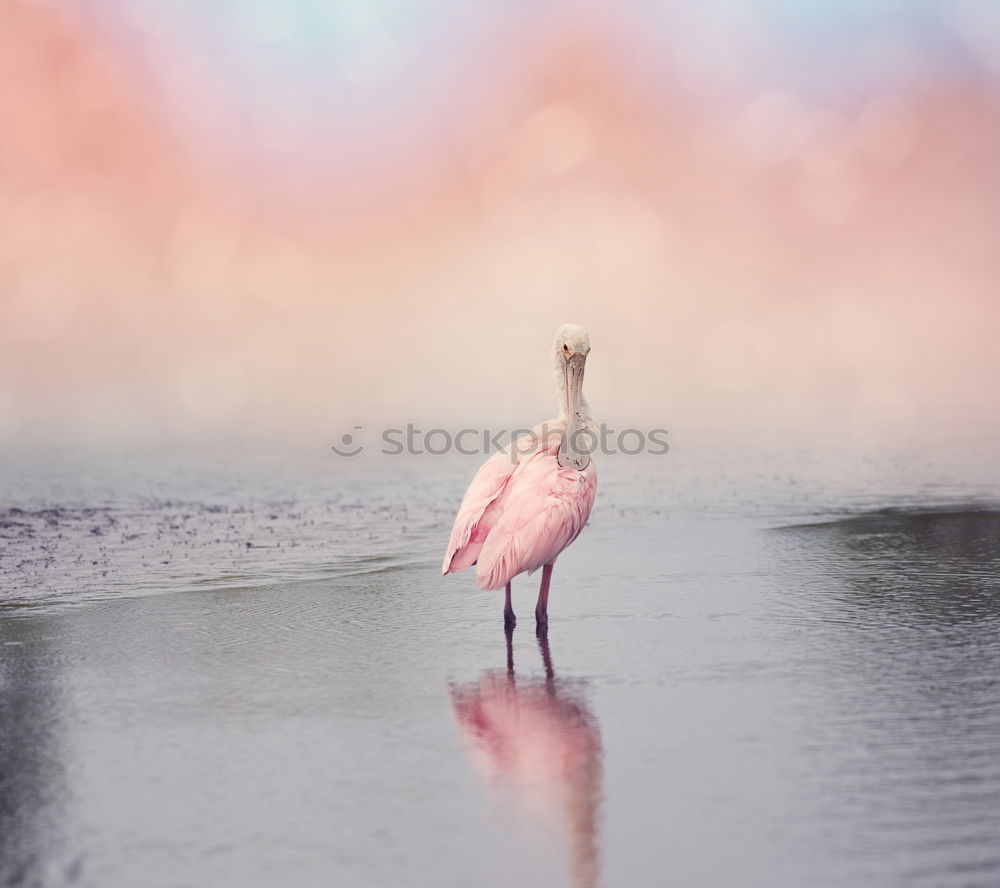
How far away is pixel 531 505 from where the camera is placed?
7.61 m

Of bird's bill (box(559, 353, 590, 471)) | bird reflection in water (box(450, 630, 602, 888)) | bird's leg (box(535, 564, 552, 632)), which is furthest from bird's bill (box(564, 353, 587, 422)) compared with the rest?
bird reflection in water (box(450, 630, 602, 888))

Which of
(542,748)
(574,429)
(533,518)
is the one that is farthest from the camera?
(574,429)

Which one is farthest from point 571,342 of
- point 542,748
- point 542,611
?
point 542,748

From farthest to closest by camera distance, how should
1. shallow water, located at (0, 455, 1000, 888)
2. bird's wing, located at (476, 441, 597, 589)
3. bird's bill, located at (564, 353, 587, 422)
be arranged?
bird's bill, located at (564, 353, 587, 422), bird's wing, located at (476, 441, 597, 589), shallow water, located at (0, 455, 1000, 888)

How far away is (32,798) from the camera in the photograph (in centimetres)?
481

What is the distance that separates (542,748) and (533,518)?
2416 mm

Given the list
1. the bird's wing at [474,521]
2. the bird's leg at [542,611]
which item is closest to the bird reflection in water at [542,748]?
the bird's leg at [542,611]

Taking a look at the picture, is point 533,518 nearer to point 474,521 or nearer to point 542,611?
point 474,521

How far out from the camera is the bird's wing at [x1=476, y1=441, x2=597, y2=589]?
24.5ft

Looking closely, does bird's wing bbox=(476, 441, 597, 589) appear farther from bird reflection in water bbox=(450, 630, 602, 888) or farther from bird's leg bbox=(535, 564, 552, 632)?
bird reflection in water bbox=(450, 630, 602, 888)

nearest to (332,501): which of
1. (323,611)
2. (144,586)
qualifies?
(144,586)

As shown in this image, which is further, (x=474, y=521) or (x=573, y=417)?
(x=573, y=417)

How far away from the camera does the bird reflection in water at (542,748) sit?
14.5 feet

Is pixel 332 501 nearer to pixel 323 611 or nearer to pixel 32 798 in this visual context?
pixel 323 611
